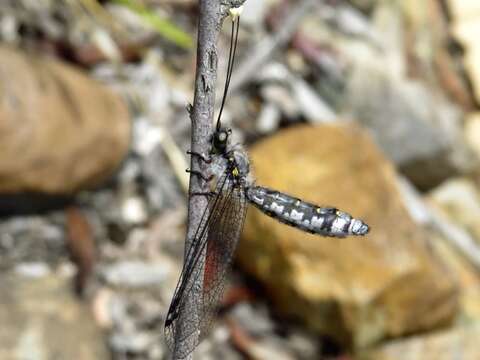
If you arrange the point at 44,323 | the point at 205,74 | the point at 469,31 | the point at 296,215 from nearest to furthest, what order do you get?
the point at 205,74 → the point at 296,215 → the point at 44,323 → the point at 469,31

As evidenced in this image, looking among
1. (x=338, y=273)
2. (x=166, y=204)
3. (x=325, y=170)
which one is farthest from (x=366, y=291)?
(x=166, y=204)

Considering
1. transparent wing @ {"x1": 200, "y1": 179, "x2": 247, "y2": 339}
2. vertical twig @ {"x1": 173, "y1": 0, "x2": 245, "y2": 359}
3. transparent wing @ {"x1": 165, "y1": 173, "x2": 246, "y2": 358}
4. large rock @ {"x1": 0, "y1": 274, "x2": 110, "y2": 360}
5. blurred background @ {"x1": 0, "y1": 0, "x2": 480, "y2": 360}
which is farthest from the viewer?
blurred background @ {"x1": 0, "y1": 0, "x2": 480, "y2": 360}

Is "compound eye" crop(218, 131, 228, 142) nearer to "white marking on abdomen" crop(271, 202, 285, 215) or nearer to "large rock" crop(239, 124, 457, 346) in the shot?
"white marking on abdomen" crop(271, 202, 285, 215)

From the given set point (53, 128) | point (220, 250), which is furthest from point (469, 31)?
point (220, 250)

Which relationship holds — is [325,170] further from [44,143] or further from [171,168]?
[44,143]

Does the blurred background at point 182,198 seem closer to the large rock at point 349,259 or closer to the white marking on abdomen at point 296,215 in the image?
the large rock at point 349,259

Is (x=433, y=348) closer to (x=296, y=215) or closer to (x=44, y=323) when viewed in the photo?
(x=44, y=323)

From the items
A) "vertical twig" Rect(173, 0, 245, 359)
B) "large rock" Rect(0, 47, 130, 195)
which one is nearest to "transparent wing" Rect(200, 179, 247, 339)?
"vertical twig" Rect(173, 0, 245, 359)
